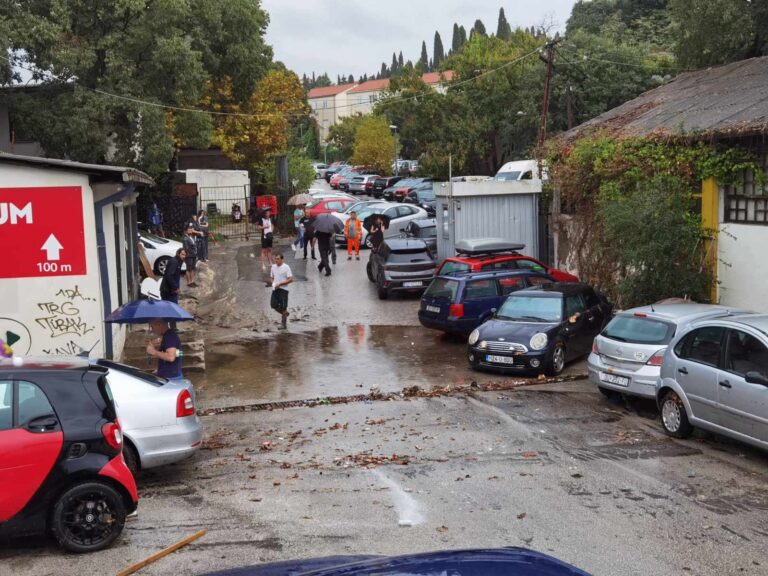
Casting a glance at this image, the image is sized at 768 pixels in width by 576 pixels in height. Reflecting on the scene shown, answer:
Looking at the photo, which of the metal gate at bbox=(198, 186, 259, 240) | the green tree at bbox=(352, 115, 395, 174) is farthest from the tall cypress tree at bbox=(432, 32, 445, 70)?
the metal gate at bbox=(198, 186, 259, 240)

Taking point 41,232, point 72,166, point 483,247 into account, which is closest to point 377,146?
point 483,247

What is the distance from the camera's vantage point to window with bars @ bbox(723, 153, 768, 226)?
1759cm

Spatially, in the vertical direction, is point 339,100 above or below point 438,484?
above

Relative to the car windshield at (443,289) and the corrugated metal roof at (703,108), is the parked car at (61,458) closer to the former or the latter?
the car windshield at (443,289)

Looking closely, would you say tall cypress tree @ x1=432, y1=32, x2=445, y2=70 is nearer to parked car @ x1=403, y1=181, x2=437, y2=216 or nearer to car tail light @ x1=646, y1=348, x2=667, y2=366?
parked car @ x1=403, y1=181, x2=437, y2=216

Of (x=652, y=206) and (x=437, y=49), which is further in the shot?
(x=437, y=49)

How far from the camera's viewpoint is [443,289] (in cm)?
1939

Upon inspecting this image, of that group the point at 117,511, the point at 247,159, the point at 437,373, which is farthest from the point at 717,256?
the point at 247,159

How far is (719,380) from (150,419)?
680 centimetres

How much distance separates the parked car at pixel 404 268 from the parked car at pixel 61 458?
16.7 metres

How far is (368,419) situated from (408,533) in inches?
203

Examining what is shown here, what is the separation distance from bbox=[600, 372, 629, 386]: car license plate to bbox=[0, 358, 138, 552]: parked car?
8205 mm

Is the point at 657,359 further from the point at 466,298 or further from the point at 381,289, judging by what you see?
the point at 381,289

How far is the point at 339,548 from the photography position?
7.47 m
